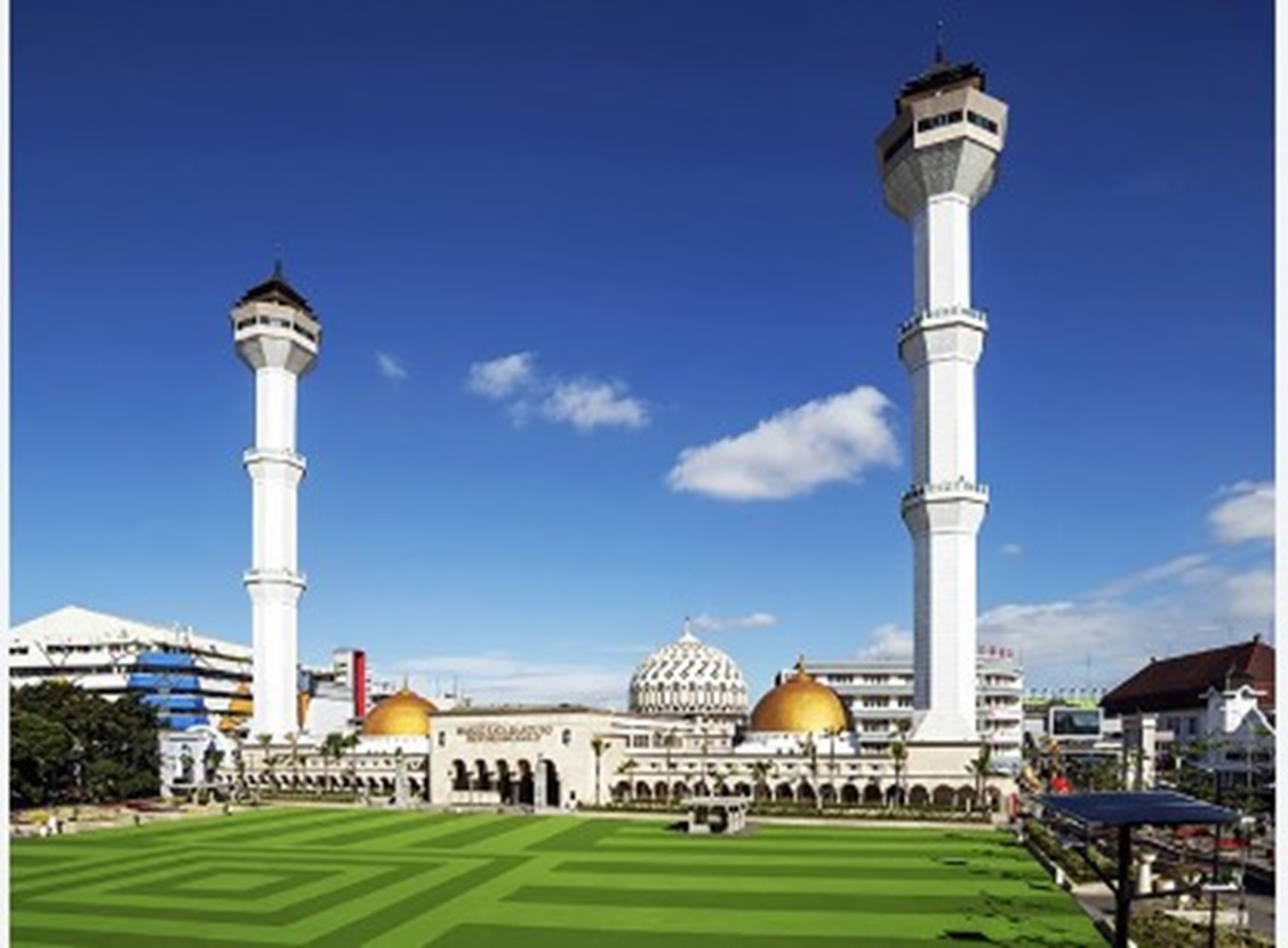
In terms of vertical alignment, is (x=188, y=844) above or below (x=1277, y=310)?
below

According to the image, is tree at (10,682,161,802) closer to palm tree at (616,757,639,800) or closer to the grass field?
the grass field

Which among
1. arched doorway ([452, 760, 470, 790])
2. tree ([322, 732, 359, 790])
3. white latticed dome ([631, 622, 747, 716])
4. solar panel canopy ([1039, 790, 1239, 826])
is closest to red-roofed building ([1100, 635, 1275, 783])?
white latticed dome ([631, 622, 747, 716])

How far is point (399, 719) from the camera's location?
351ft

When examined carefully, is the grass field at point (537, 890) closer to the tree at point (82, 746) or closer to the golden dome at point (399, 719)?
the tree at point (82, 746)

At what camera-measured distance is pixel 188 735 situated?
11106 centimetres

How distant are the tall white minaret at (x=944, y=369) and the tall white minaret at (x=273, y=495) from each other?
195ft

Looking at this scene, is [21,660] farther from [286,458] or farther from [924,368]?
[924,368]

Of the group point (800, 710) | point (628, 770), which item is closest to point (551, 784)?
point (628, 770)

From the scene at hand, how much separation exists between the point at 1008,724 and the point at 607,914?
105184mm

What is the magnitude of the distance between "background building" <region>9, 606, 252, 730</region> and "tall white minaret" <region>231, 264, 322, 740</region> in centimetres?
2198

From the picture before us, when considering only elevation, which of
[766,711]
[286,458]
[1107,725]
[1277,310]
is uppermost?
[286,458]

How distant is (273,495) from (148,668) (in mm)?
35192

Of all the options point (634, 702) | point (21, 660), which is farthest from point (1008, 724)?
point (21, 660)

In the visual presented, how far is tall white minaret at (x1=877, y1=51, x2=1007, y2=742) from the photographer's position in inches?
3103
